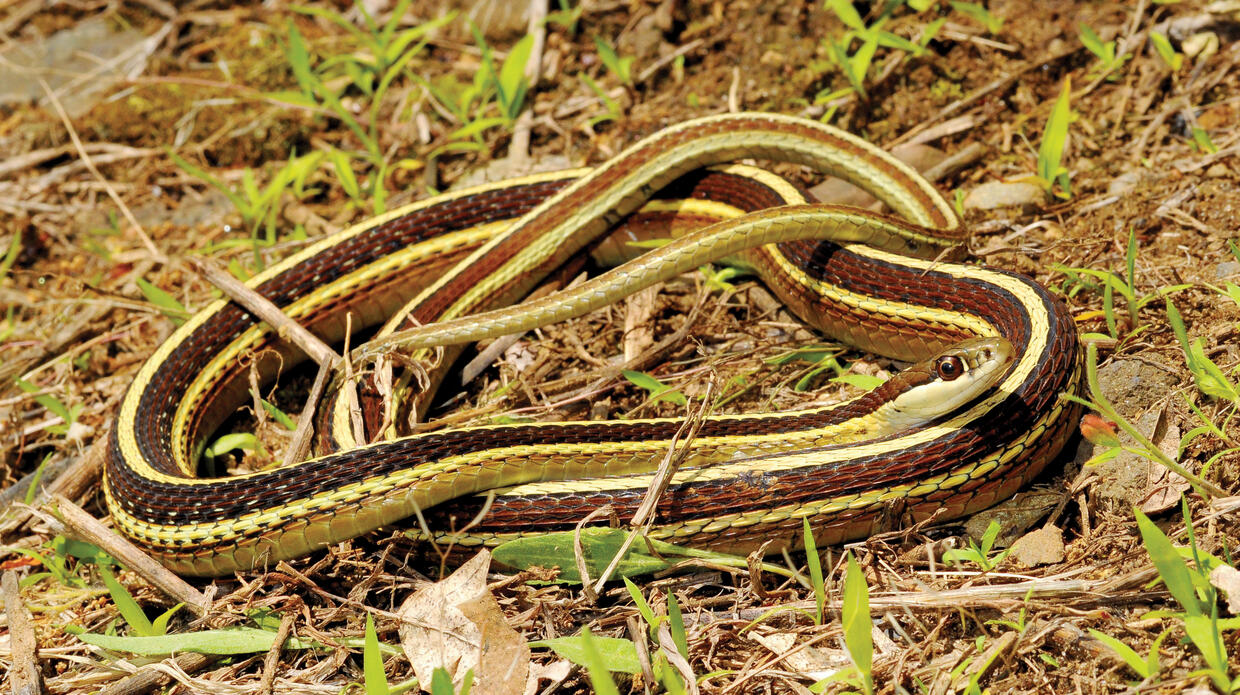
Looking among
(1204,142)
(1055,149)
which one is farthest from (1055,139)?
(1204,142)

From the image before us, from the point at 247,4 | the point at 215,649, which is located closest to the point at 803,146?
the point at 215,649

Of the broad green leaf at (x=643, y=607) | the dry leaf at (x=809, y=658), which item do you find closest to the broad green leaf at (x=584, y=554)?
the broad green leaf at (x=643, y=607)

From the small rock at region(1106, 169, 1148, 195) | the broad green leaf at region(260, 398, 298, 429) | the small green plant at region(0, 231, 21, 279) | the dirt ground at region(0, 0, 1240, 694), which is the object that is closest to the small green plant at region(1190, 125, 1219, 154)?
the dirt ground at region(0, 0, 1240, 694)

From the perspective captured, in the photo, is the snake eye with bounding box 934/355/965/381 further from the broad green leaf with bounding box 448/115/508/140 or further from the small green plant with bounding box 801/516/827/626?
the broad green leaf with bounding box 448/115/508/140

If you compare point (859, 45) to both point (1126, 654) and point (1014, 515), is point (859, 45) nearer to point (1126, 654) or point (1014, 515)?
point (1014, 515)

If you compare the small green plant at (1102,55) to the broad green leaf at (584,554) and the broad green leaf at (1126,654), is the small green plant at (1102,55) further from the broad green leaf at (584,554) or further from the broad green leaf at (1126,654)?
the broad green leaf at (584,554)
